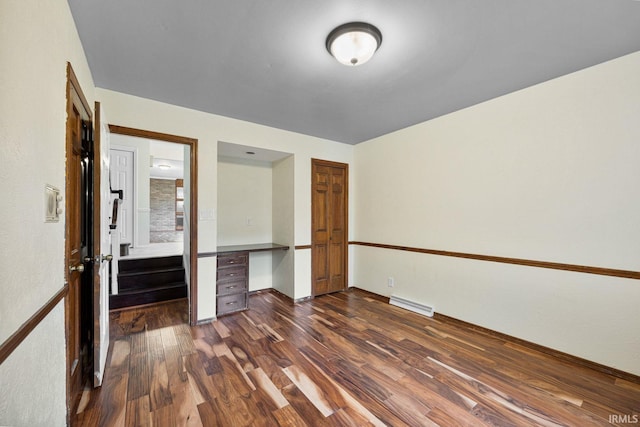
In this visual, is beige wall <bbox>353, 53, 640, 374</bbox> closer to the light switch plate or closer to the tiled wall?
the light switch plate

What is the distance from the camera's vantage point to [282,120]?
3297 millimetres

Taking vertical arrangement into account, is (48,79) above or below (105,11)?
below

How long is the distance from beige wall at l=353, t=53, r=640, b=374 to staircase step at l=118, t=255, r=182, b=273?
3.53 metres

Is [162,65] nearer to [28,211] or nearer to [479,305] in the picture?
[28,211]

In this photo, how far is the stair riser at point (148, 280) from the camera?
11.6 ft

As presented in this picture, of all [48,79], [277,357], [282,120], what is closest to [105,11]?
[48,79]

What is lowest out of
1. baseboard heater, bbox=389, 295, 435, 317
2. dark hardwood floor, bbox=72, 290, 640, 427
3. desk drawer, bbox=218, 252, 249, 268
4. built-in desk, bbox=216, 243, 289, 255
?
dark hardwood floor, bbox=72, 290, 640, 427

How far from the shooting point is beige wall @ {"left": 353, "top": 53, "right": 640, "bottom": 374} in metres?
2.01

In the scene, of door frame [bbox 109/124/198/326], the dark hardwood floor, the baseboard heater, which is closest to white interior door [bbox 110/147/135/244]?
the dark hardwood floor

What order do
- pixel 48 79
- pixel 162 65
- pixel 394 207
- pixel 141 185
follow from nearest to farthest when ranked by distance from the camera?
pixel 48 79
pixel 162 65
pixel 394 207
pixel 141 185

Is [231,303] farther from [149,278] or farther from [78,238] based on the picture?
[78,238]

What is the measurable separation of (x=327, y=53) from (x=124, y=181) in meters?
4.61

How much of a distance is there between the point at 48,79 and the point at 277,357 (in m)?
2.35

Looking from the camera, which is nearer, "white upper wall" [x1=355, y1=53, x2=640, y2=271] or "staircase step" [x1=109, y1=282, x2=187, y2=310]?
"white upper wall" [x1=355, y1=53, x2=640, y2=271]
